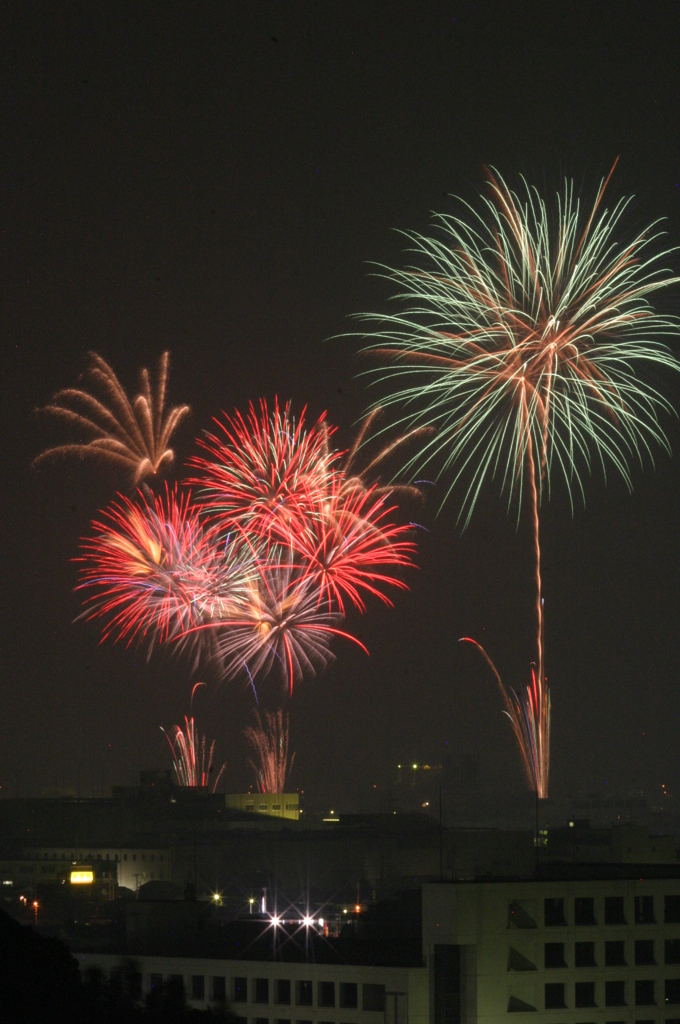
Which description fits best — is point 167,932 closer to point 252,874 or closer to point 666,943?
point 666,943

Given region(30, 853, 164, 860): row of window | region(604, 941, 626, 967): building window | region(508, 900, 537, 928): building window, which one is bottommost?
region(604, 941, 626, 967): building window

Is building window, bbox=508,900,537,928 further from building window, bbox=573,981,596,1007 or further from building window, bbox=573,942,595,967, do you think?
building window, bbox=573,981,596,1007

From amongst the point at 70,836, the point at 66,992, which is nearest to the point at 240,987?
the point at 66,992

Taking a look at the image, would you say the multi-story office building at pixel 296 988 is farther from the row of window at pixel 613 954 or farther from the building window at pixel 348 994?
the row of window at pixel 613 954

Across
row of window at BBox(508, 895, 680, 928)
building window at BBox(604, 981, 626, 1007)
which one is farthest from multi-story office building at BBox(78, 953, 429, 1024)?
building window at BBox(604, 981, 626, 1007)

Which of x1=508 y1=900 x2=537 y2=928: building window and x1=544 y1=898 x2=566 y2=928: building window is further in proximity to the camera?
x1=544 y1=898 x2=566 y2=928: building window
